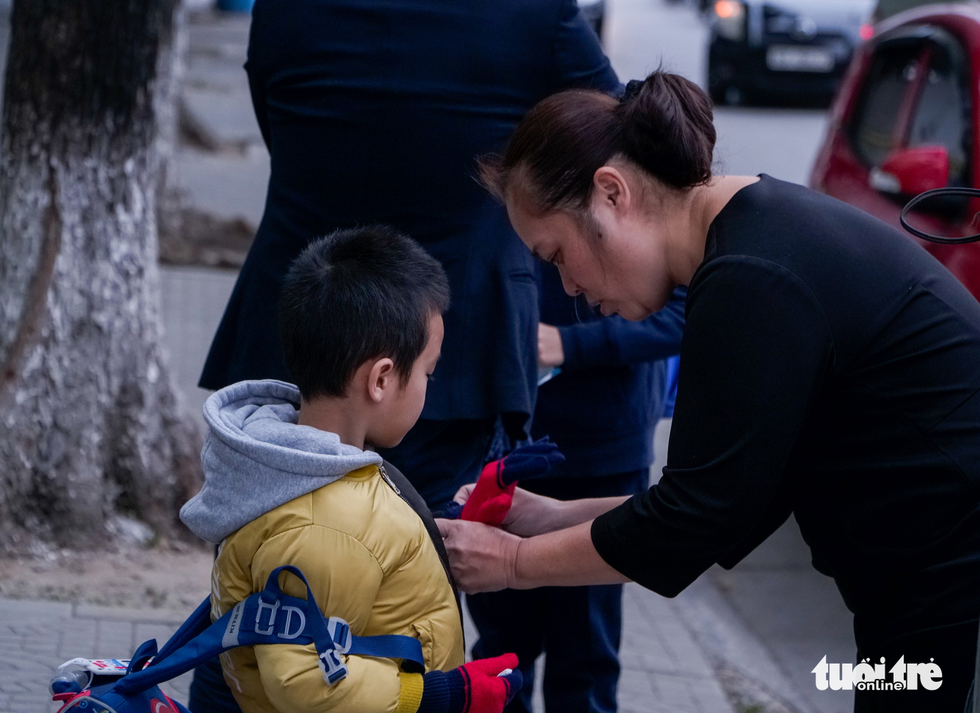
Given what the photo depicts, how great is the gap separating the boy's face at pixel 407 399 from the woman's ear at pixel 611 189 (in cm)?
32

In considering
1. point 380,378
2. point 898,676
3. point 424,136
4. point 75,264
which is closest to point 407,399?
A: point 380,378

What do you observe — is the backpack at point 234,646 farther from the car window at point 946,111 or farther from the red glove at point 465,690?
the car window at point 946,111

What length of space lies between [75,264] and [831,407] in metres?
2.85

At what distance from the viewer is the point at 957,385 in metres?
1.61

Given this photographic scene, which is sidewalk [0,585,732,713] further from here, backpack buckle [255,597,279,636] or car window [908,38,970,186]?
car window [908,38,970,186]

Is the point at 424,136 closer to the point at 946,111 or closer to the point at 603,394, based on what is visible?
the point at 603,394

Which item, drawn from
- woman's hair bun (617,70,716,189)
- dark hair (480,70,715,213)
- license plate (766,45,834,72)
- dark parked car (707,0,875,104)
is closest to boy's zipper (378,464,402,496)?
dark hair (480,70,715,213)

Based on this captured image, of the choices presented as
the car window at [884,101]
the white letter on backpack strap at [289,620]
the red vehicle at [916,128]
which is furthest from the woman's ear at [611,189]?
the car window at [884,101]

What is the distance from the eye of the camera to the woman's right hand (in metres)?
2.11

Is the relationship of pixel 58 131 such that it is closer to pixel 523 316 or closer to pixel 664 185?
pixel 523 316

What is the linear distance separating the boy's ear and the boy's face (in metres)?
0.02

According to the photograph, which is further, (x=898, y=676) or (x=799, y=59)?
(x=799, y=59)

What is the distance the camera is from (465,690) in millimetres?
1712

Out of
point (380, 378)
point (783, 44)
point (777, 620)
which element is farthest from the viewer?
point (783, 44)
